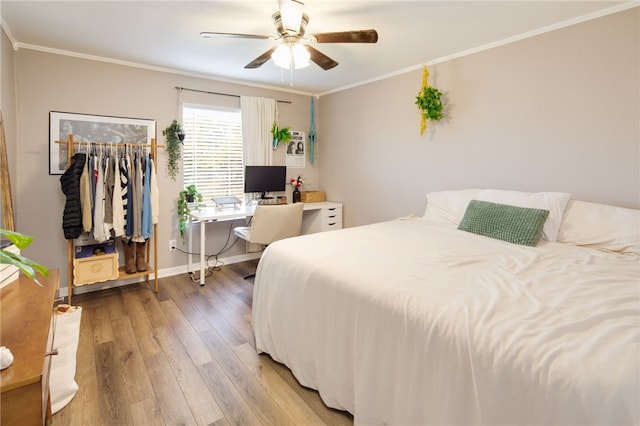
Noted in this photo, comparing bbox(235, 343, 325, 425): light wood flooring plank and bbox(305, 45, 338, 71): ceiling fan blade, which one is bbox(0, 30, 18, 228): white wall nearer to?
bbox(235, 343, 325, 425): light wood flooring plank

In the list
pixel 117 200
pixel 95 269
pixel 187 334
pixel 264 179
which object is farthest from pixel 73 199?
pixel 264 179

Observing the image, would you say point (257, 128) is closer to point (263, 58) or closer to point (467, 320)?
point (263, 58)

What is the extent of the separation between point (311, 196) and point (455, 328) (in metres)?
3.57

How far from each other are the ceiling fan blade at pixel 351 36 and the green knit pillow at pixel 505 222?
1500mm

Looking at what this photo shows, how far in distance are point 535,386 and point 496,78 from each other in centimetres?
276

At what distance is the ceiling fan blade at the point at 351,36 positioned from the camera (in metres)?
2.00

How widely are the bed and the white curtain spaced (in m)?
2.23

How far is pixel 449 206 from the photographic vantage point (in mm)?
2994

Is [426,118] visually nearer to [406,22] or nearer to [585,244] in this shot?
[406,22]

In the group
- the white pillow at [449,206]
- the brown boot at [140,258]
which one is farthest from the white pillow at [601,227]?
the brown boot at [140,258]

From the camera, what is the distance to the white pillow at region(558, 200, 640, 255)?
202 centimetres

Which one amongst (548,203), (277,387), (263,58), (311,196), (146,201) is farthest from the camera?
(311,196)

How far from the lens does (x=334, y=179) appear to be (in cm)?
468

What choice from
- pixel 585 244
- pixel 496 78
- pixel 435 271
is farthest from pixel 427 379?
pixel 496 78
